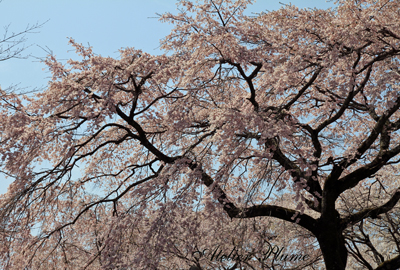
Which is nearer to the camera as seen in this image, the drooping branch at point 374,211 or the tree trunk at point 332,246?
the tree trunk at point 332,246

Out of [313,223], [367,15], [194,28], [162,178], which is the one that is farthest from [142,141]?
[367,15]

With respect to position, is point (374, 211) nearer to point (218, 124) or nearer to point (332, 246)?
point (332, 246)

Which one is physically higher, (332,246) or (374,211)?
(374,211)

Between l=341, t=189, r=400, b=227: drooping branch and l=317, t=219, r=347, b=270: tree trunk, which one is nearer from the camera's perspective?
l=317, t=219, r=347, b=270: tree trunk

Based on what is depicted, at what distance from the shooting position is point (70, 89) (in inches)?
227

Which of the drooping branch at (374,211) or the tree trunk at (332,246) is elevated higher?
the drooping branch at (374,211)

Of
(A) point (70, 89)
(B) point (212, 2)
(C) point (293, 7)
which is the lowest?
(A) point (70, 89)

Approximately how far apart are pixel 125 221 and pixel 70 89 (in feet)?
7.40

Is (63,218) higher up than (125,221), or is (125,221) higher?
(63,218)

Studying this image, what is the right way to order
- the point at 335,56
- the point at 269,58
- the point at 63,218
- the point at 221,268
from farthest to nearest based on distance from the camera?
1. the point at 221,268
2. the point at 63,218
3. the point at 269,58
4. the point at 335,56

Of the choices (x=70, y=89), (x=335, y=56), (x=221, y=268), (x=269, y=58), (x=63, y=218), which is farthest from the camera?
(x=221, y=268)

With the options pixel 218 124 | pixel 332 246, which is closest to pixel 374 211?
pixel 332 246

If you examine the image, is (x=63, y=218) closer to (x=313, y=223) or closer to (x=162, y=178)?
(x=162, y=178)

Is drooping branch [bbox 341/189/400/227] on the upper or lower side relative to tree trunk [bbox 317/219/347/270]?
upper
